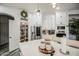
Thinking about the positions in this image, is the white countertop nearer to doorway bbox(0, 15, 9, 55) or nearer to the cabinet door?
the cabinet door

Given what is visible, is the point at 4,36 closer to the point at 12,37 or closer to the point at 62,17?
the point at 12,37

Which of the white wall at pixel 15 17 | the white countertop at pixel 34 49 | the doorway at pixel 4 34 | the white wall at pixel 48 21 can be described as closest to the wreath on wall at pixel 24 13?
the white wall at pixel 15 17

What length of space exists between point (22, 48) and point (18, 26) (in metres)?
0.44

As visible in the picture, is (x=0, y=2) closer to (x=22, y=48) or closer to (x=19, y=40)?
(x=19, y=40)

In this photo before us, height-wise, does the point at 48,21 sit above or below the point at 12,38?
above

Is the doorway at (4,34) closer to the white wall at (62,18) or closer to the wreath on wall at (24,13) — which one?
the wreath on wall at (24,13)

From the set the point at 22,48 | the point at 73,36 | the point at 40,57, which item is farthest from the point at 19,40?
Answer: the point at 73,36

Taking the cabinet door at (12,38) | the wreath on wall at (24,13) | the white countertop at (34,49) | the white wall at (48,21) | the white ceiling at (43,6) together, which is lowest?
the white countertop at (34,49)

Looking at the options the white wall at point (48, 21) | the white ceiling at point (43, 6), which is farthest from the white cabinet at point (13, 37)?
the white wall at point (48, 21)

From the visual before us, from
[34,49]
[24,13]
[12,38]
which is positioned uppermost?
[24,13]

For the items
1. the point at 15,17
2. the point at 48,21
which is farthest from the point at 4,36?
the point at 48,21

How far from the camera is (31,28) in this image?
2.00 m

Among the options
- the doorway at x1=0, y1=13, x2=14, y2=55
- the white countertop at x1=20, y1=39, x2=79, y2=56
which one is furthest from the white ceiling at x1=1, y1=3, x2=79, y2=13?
the white countertop at x1=20, y1=39, x2=79, y2=56

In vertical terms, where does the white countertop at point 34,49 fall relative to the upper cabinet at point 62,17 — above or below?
below
